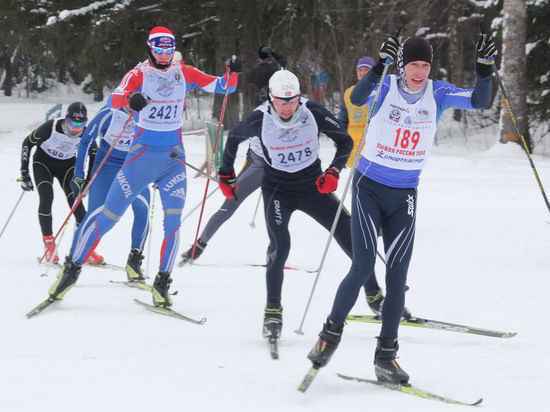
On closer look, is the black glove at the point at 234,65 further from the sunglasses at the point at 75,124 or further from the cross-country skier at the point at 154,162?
the sunglasses at the point at 75,124

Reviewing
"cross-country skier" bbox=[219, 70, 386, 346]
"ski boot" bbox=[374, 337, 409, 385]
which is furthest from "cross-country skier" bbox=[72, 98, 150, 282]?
"ski boot" bbox=[374, 337, 409, 385]

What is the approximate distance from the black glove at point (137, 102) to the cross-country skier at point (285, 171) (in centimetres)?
80

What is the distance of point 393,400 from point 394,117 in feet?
4.75

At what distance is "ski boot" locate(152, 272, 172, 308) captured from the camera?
617 cm

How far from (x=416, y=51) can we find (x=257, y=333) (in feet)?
7.13

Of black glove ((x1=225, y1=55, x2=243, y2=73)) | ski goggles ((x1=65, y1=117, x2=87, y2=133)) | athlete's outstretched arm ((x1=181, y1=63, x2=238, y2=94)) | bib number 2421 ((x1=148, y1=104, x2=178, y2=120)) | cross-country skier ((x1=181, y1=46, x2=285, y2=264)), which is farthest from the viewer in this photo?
ski goggles ((x1=65, y1=117, x2=87, y2=133))

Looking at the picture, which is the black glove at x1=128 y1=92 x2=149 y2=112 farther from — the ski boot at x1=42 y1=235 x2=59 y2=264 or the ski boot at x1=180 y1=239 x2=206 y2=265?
the ski boot at x1=42 y1=235 x2=59 y2=264

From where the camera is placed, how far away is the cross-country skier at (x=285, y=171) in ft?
17.4

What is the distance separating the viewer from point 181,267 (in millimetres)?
8008

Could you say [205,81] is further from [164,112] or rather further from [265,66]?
[265,66]

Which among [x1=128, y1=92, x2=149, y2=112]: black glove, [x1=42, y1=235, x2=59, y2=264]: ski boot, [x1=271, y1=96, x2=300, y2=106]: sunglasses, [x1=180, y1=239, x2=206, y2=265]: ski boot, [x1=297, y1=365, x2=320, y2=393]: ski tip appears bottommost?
[x1=42, y1=235, x2=59, y2=264]: ski boot

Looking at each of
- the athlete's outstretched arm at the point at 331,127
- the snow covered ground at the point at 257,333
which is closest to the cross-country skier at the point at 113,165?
the snow covered ground at the point at 257,333

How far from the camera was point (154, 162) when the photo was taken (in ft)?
20.7

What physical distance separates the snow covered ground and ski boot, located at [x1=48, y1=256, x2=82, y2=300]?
0.14m
